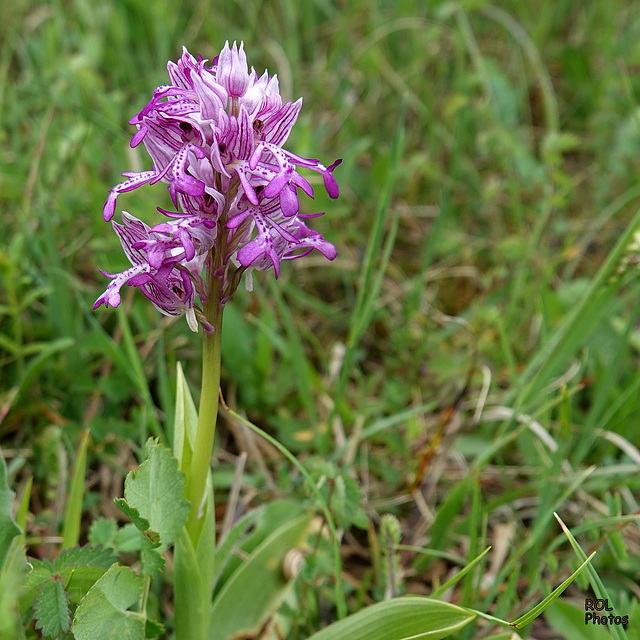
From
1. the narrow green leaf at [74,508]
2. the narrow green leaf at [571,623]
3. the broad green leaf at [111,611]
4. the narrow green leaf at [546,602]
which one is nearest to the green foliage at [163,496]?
the broad green leaf at [111,611]

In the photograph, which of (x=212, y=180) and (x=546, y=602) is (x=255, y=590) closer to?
(x=546, y=602)

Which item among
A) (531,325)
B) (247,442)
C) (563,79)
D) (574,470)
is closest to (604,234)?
(531,325)

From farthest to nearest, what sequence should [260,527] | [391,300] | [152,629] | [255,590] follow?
[391,300]
[260,527]
[255,590]
[152,629]

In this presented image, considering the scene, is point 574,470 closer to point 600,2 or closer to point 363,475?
point 363,475

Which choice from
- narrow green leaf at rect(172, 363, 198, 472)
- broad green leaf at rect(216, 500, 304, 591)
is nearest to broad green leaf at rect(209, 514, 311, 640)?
broad green leaf at rect(216, 500, 304, 591)

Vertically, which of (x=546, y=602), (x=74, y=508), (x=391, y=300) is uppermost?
(x=391, y=300)

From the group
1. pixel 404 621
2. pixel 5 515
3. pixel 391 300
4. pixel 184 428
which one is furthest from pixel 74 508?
pixel 391 300
